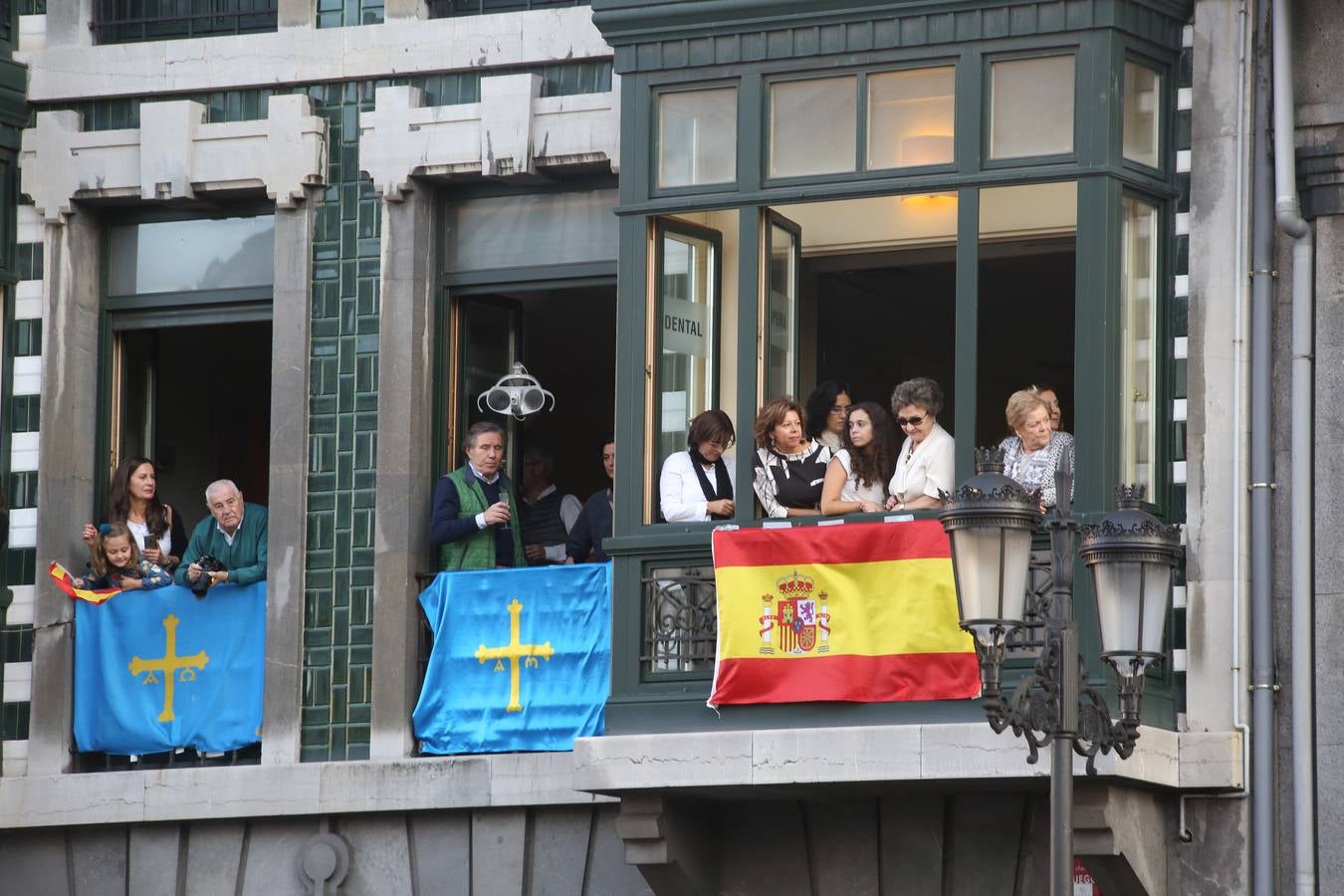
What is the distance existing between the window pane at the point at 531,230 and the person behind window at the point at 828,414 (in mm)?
1982

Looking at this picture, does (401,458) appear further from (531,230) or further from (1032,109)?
(1032,109)

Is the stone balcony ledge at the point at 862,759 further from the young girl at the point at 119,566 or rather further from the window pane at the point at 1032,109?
the young girl at the point at 119,566

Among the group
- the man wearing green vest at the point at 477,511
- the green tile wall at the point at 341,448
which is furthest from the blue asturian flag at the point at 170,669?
the man wearing green vest at the point at 477,511

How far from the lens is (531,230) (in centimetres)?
1859

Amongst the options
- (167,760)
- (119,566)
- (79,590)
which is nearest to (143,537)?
(119,566)

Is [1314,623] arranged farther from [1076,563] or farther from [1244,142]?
[1244,142]

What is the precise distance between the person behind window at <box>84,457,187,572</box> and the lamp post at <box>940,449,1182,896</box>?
732 centimetres

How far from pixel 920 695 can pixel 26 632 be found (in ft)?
20.4

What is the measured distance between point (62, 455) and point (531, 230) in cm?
342

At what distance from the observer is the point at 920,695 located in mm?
16078

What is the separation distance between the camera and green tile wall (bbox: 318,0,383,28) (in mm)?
18828

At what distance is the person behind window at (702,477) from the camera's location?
16844 mm

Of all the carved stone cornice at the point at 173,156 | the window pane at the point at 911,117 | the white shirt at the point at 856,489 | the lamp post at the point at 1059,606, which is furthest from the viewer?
the carved stone cornice at the point at 173,156

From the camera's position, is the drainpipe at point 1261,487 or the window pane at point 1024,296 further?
the window pane at point 1024,296
